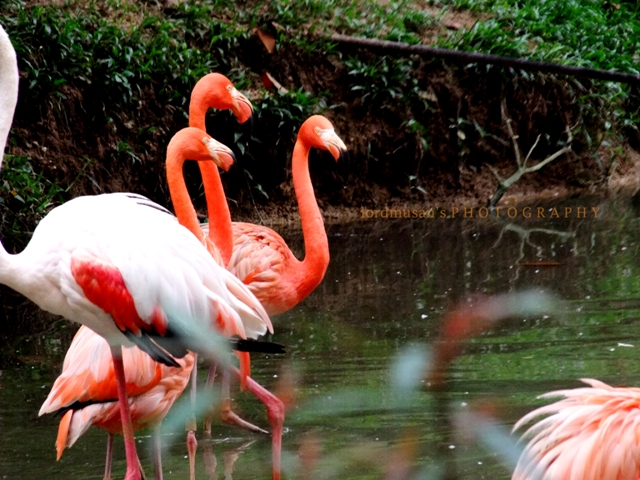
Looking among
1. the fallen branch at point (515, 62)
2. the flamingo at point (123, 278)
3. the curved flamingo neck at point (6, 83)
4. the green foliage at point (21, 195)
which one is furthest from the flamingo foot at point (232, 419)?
the green foliage at point (21, 195)

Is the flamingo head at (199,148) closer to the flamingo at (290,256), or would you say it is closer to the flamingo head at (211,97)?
the flamingo head at (211,97)

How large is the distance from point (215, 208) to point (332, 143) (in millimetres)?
770

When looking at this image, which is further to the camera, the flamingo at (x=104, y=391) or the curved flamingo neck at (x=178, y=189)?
the curved flamingo neck at (x=178, y=189)

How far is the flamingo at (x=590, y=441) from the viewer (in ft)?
6.55

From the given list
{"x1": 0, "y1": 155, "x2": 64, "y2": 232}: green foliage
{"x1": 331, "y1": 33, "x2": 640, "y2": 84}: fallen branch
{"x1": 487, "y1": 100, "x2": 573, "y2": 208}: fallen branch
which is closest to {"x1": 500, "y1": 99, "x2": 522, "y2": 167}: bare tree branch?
{"x1": 487, "y1": 100, "x2": 573, "y2": 208}: fallen branch

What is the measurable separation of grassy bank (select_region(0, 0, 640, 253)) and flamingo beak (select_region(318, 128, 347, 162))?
2.47m

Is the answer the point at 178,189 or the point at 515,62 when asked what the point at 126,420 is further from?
the point at 515,62

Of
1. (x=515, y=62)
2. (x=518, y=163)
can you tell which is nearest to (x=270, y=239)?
(x=515, y=62)

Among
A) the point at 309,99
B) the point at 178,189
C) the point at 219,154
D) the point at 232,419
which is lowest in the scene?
the point at 232,419

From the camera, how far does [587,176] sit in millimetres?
9359

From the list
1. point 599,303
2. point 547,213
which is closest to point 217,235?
point 599,303

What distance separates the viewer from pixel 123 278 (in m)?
2.78

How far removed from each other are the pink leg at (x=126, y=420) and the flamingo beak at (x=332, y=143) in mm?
1942

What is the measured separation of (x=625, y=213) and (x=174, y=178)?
16.6 ft
